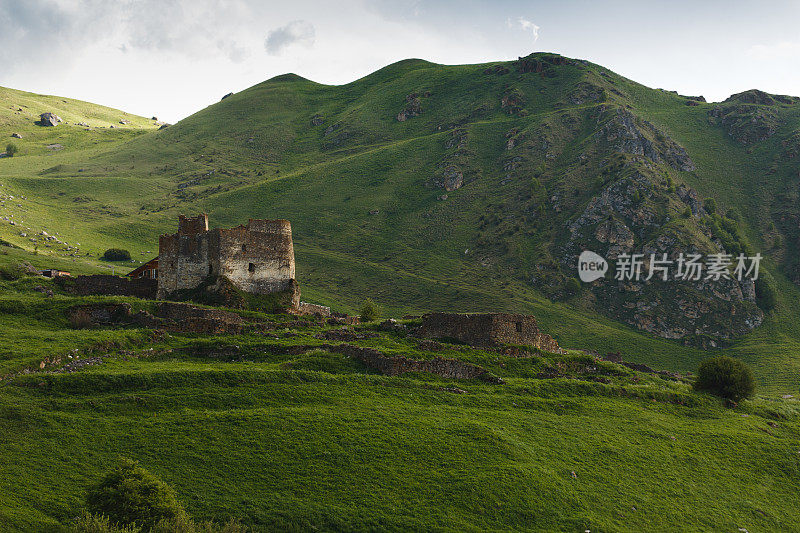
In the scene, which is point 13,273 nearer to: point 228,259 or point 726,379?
point 228,259

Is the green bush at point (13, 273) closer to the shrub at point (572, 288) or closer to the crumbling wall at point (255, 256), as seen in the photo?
the crumbling wall at point (255, 256)

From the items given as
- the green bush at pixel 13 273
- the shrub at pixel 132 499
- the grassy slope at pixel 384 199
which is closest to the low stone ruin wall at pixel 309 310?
the green bush at pixel 13 273

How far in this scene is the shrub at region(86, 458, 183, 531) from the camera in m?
19.0

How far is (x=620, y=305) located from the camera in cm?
10800

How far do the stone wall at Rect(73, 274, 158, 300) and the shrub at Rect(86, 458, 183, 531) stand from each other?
91.0ft

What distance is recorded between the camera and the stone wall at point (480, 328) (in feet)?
137

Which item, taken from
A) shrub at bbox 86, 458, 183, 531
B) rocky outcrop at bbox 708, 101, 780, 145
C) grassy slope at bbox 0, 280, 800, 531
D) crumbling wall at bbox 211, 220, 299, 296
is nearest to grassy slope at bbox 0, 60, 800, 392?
rocky outcrop at bbox 708, 101, 780, 145

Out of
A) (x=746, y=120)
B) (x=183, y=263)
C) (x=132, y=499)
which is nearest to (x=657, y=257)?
(x=746, y=120)

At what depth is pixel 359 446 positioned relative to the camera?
2617 cm

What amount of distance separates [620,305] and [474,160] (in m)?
58.8

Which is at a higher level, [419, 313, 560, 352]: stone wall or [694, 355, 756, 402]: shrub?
[419, 313, 560, 352]: stone wall

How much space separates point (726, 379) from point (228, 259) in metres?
35.8

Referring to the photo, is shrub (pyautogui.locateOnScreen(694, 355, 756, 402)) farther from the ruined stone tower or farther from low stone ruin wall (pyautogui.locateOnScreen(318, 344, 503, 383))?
the ruined stone tower

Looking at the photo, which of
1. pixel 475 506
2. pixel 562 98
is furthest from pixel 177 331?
pixel 562 98
